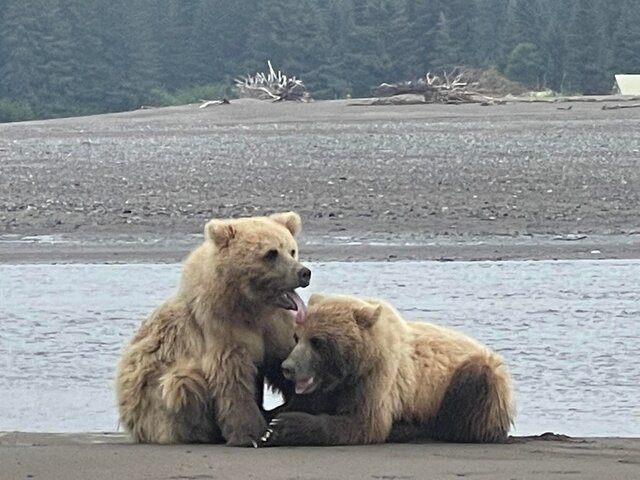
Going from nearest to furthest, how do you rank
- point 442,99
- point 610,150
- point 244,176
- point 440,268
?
point 440,268
point 244,176
point 610,150
point 442,99

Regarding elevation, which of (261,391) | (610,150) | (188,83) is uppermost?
(261,391)

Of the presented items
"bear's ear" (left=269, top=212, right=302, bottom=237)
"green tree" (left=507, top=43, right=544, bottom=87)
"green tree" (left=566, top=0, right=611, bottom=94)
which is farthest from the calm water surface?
"green tree" (left=507, top=43, right=544, bottom=87)

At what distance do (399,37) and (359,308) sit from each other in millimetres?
55660

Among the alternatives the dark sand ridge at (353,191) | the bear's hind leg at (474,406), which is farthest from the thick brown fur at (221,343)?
the dark sand ridge at (353,191)

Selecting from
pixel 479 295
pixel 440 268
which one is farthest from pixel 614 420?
pixel 440 268

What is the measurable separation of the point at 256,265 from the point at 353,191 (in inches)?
408

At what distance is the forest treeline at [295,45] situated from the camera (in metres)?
56.5

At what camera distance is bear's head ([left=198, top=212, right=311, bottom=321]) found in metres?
5.71

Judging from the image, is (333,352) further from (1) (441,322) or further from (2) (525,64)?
(2) (525,64)

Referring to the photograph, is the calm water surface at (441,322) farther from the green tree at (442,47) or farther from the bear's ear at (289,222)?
the green tree at (442,47)

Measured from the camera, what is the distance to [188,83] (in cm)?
6266

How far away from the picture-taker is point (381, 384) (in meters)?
5.70

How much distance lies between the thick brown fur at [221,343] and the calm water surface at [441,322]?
913mm

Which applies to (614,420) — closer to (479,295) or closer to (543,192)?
(479,295)
